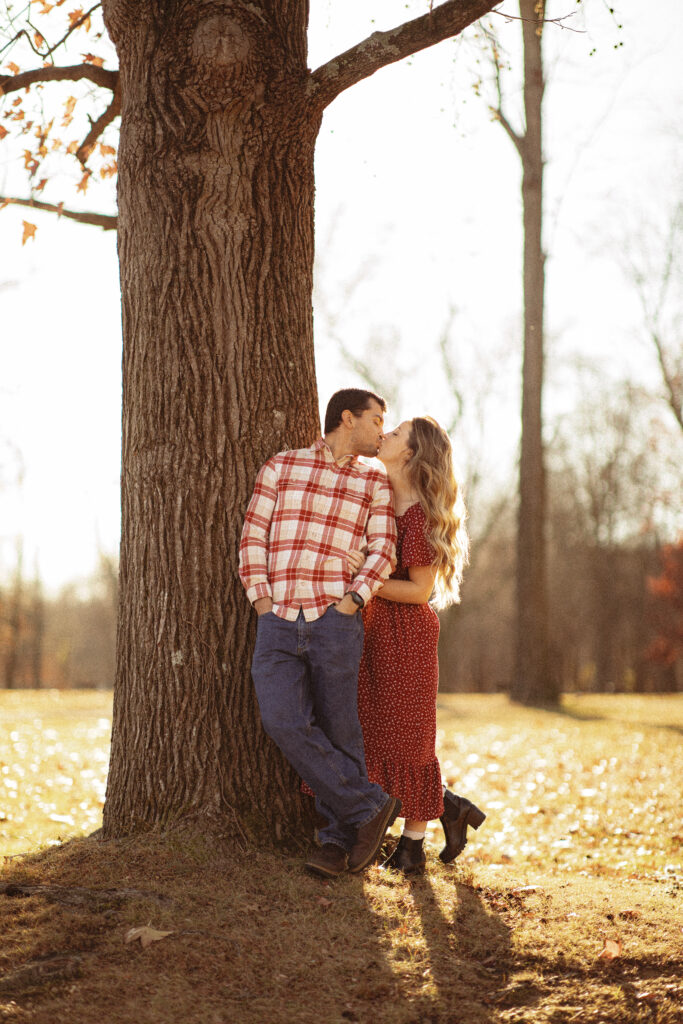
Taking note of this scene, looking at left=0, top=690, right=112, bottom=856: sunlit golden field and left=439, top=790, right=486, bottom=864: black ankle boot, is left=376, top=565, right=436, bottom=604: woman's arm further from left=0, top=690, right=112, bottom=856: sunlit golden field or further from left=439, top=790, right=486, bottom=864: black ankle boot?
left=0, top=690, right=112, bottom=856: sunlit golden field

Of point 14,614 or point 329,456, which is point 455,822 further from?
point 14,614

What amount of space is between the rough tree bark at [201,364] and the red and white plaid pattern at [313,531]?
230 millimetres

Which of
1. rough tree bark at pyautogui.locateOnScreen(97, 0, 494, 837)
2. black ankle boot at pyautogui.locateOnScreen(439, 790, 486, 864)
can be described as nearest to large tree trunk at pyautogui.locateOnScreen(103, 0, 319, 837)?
rough tree bark at pyautogui.locateOnScreen(97, 0, 494, 837)

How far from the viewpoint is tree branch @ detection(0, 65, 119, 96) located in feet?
16.3

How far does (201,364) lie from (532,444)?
10962 mm

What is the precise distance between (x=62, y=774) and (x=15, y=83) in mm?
4942

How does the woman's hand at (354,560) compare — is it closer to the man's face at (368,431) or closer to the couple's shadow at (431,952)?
the man's face at (368,431)

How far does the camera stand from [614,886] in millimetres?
4391

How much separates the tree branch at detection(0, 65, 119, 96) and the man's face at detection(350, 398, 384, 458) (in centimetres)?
266

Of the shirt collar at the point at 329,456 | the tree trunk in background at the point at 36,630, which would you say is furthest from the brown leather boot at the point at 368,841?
the tree trunk in background at the point at 36,630

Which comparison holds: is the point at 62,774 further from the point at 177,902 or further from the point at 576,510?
the point at 576,510

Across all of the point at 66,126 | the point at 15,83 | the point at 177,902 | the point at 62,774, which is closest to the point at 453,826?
the point at 177,902

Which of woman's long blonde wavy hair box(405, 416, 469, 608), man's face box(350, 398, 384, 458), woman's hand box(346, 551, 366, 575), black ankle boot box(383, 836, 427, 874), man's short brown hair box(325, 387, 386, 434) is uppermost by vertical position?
man's short brown hair box(325, 387, 386, 434)

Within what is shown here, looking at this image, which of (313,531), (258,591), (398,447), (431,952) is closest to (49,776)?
(258,591)
